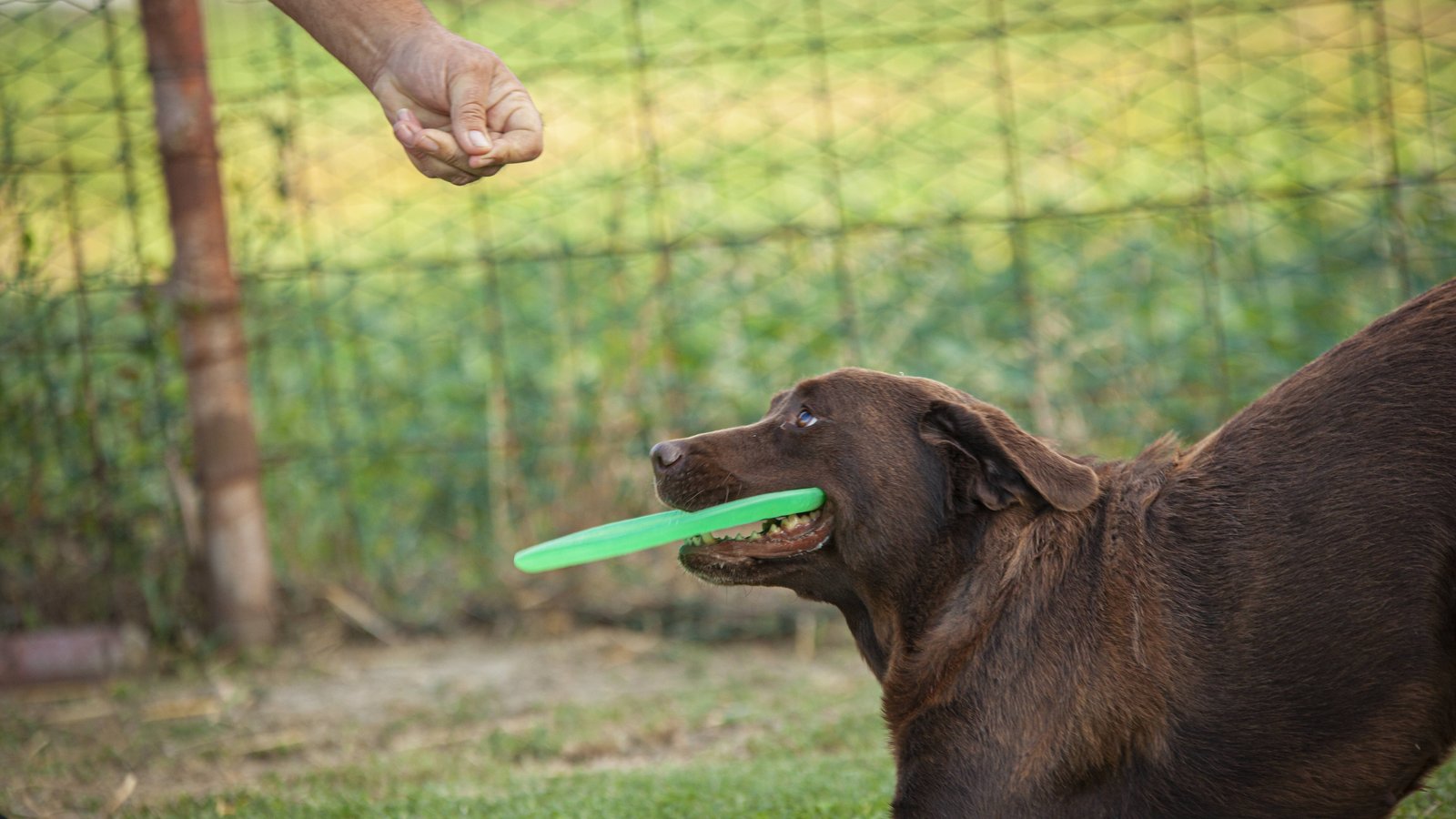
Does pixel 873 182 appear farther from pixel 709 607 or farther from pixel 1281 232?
pixel 709 607

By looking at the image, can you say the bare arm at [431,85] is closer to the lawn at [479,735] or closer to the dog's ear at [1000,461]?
the dog's ear at [1000,461]

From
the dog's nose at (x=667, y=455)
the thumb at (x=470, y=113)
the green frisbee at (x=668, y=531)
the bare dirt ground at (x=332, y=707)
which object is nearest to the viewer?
the thumb at (x=470, y=113)

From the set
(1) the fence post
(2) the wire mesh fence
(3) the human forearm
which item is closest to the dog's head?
(3) the human forearm

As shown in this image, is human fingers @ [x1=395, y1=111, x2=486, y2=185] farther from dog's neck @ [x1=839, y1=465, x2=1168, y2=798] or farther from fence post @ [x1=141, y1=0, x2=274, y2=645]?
fence post @ [x1=141, y1=0, x2=274, y2=645]

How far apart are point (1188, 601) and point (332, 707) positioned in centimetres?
411

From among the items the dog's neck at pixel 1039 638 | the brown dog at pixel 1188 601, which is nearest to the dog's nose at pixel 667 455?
the brown dog at pixel 1188 601

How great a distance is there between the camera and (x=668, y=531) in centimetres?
367

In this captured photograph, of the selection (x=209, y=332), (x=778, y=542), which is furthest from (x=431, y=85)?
(x=209, y=332)

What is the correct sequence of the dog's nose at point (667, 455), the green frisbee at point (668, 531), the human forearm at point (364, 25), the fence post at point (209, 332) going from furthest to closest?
the fence post at point (209, 332)
the dog's nose at point (667, 455)
the green frisbee at point (668, 531)
the human forearm at point (364, 25)

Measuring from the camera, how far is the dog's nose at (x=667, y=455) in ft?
12.8

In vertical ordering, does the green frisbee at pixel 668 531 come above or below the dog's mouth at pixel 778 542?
above

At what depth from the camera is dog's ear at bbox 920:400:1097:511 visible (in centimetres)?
347

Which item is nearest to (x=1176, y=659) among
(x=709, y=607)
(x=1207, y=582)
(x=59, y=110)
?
(x=1207, y=582)

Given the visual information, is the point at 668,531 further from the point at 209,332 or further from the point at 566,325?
the point at 566,325
